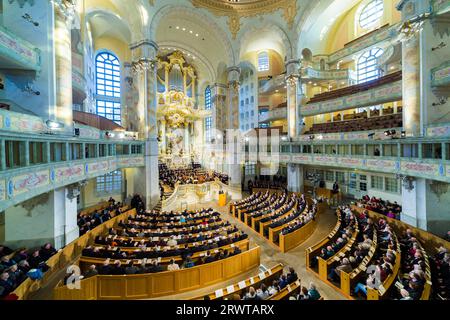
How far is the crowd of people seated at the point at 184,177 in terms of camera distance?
17797 millimetres

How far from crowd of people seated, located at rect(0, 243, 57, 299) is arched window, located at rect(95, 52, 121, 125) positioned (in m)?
14.9

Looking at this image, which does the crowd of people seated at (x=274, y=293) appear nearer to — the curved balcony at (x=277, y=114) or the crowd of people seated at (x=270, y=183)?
the crowd of people seated at (x=270, y=183)

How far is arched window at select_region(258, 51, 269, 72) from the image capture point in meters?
25.8

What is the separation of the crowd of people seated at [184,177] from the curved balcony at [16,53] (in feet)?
37.7

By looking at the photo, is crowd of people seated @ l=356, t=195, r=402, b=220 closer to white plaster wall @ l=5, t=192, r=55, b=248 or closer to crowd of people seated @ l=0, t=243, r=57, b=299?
crowd of people seated @ l=0, t=243, r=57, b=299

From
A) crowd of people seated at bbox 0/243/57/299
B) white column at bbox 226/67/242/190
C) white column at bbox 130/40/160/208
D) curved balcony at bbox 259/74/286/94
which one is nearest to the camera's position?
crowd of people seated at bbox 0/243/57/299

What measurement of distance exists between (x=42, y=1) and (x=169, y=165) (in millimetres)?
17416

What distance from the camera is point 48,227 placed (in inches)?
304

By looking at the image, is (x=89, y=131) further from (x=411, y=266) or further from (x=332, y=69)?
(x=332, y=69)

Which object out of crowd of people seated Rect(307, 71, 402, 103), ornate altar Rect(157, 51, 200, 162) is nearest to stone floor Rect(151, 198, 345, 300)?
crowd of people seated Rect(307, 71, 402, 103)

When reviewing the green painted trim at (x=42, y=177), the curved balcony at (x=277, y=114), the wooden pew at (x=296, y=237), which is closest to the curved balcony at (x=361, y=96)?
the curved balcony at (x=277, y=114)

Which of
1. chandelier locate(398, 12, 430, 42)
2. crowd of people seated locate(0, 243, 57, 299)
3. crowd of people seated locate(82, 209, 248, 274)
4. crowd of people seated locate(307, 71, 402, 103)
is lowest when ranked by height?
crowd of people seated locate(82, 209, 248, 274)
